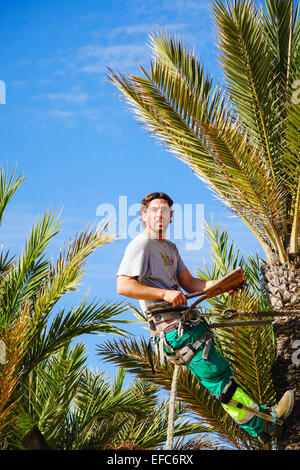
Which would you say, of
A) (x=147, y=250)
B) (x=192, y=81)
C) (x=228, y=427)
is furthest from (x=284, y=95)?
(x=228, y=427)

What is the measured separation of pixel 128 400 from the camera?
6496 mm

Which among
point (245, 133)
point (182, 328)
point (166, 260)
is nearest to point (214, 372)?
point (182, 328)

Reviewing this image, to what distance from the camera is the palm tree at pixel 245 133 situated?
5688 mm

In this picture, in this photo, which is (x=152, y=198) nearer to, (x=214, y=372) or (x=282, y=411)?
(x=214, y=372)

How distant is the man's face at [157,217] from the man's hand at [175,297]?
67cm

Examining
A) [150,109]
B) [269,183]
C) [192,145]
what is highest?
[150,109]

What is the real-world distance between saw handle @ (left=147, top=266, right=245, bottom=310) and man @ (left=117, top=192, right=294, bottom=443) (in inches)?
1.6

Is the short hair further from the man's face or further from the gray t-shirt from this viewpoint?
the gray t-shirt

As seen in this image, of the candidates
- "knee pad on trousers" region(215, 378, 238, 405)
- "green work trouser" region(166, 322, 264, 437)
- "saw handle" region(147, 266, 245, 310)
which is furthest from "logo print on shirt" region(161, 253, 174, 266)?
"knee pad on trousers" region(215, 378, 238, 405)

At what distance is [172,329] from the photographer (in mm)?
4465

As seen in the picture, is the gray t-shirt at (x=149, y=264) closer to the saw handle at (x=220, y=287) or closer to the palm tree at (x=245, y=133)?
the saw handle at (x=220, y=287)

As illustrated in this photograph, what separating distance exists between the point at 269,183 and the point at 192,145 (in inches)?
35.0

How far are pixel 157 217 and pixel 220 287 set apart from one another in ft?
2.43
